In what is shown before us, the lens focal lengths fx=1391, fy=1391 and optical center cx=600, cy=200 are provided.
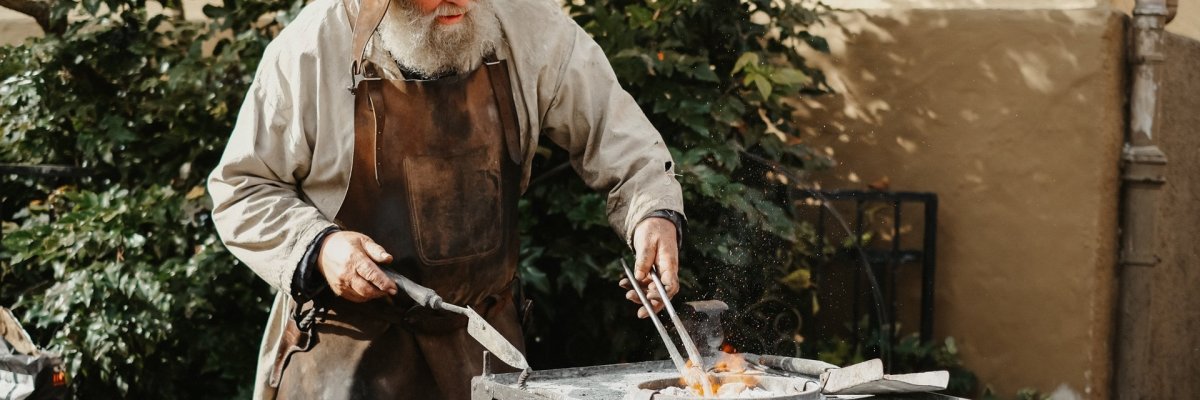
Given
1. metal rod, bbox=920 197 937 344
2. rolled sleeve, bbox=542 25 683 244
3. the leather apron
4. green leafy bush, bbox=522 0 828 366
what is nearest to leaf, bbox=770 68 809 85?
green leafy bush, bbox=522 0 828 366

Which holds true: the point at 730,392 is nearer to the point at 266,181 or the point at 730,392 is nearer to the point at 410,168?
the point at 410,168

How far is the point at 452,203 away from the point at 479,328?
462 millimetres

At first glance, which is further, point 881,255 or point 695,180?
point 881,255

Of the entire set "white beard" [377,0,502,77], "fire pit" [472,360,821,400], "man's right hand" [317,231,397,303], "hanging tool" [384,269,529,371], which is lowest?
"fire pit" [472,360,821,400]

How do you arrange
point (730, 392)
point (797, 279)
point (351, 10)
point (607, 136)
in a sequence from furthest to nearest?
1. point (797, 279)
2. point (607, 136)
3. point (351, 10)
4. point (730, 392)

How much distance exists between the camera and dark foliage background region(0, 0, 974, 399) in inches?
188

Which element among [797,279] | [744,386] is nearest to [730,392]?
[744,386]

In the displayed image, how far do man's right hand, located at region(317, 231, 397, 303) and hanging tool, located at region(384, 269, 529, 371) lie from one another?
37mm

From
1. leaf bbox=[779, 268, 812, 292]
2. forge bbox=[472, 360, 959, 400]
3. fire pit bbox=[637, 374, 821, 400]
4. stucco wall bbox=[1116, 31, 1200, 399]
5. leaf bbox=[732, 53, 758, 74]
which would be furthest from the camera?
stucco wall bbox=[1116, 31, 1200, 399]

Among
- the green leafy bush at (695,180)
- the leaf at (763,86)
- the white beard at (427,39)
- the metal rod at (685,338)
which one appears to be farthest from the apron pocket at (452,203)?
the leaf at (763,86)

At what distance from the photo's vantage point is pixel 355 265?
110 inches

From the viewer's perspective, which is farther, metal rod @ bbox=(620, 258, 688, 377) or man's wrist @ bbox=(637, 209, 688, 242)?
man's wrist @ bbox=(637, 209, 688, 242)

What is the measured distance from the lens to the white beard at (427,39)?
3061 mm

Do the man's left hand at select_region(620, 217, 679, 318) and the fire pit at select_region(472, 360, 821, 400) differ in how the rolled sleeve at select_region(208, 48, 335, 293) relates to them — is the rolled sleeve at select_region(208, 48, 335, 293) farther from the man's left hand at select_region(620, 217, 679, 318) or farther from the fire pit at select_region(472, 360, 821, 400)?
the man's left hand at select_region(620, 217, 679, 318)
